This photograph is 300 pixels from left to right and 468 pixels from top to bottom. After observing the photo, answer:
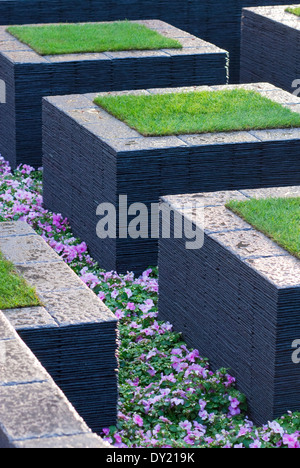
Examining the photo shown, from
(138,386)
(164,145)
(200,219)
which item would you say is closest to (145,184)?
(164,145)

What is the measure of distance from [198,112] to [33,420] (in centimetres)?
514

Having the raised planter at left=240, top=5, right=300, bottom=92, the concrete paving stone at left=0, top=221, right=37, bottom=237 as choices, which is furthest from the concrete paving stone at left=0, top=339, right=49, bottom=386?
the raised planter at left=240, top=5, right=300, bottom=92

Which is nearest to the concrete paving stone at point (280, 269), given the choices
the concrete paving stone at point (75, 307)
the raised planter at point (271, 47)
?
the concrete paving stone at point (75, 307)

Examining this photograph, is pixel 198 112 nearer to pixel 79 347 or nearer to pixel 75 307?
pixel 75 307

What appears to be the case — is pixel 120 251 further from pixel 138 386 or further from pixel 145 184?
pixel 138 386

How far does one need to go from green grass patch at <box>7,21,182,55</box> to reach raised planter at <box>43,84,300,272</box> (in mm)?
2305

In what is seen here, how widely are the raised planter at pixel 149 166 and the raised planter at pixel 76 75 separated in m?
1.79

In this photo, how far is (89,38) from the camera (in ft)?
37.2

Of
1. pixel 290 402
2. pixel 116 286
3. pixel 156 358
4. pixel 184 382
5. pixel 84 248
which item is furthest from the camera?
pixel 84 248

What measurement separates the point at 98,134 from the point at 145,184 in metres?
0.66

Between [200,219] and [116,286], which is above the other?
[200,219]

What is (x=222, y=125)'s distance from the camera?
830 centimetres

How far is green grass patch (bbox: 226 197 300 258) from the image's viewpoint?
20.1 feet

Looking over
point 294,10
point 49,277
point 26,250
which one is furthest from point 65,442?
point 294,10
